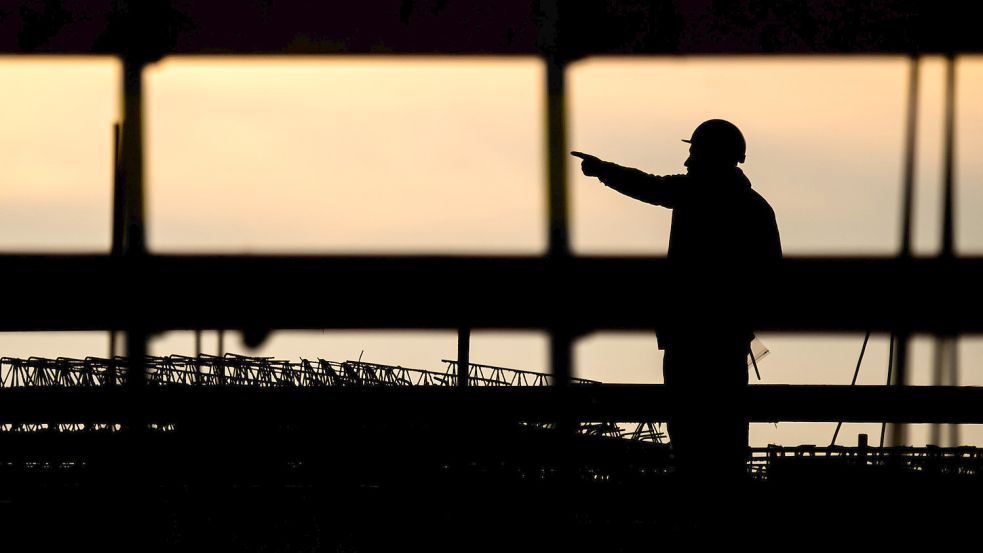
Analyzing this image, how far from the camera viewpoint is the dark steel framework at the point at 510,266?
305cm

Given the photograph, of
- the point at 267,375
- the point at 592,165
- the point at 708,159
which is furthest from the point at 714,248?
the point at 267,375

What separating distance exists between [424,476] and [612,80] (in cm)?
162

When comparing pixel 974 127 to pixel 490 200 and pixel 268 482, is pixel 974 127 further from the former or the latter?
pixel 268 482

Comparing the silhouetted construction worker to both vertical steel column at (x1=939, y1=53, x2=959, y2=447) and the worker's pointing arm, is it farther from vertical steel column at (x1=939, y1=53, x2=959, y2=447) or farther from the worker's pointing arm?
vertical steel column at (x1=939, y1=53, x2=959, y2=447)

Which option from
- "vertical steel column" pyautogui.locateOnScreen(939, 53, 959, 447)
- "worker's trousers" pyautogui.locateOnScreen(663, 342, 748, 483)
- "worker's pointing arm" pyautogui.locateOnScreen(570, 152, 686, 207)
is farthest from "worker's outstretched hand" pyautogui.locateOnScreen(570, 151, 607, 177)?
"vertical steel column" pyautogui.locateOnScreen(939, 53, 959, 447)

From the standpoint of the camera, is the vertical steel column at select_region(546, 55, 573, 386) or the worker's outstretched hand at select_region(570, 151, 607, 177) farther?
the vertical steel column at select_region(546, 55, 573, 386)

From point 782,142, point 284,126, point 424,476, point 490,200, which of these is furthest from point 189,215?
point 782,142

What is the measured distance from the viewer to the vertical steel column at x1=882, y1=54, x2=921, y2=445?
4.73 metres

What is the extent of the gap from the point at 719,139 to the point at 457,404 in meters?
1.08

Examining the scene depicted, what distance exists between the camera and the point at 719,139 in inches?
135
